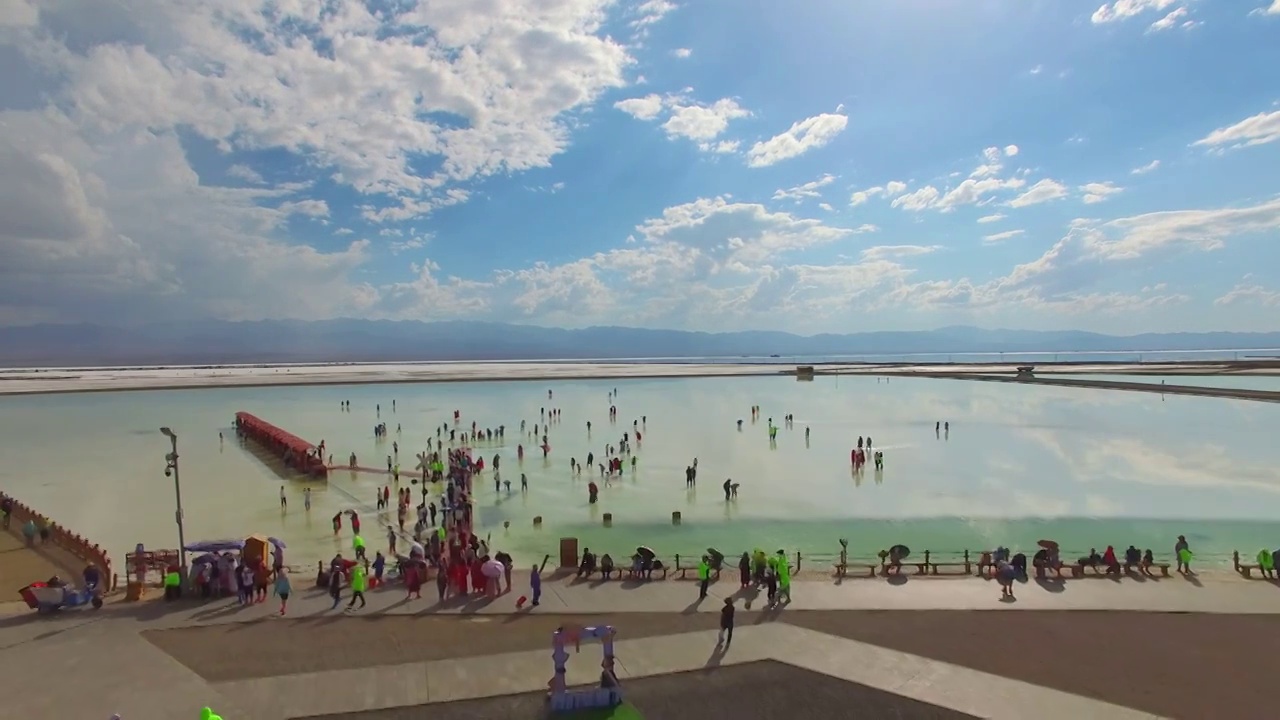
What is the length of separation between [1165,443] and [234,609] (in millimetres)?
43370

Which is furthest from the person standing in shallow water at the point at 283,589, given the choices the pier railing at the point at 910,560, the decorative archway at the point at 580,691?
the pier railing at the point at 910,560

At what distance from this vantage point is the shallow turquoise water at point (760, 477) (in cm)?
2172

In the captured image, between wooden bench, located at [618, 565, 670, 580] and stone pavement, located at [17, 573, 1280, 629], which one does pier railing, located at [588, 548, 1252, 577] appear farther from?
stone pavement, located at [17, 573, 1280, 629]

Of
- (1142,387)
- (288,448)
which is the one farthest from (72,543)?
(1142,387)

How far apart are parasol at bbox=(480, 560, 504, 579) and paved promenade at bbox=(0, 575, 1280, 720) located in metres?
0.58

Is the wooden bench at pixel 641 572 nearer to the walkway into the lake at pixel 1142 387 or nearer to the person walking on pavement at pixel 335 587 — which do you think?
the person walking on pavement at pixel 335 587

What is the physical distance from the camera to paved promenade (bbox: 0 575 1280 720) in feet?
35.2

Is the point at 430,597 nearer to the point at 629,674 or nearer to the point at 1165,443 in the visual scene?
the point at 629,674

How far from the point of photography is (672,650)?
1258cm


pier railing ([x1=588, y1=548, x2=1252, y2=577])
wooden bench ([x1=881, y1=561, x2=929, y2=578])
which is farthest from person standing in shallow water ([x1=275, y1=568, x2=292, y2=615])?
wooden bench ([x1=881, y1=561, x2=929, y2=578])

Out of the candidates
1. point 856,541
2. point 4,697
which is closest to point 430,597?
point 4,697

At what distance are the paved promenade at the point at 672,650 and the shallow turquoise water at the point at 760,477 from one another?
4.86 metres

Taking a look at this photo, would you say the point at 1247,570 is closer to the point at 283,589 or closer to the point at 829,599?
the point at 829,599

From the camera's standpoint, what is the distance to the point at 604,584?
16.2 m
